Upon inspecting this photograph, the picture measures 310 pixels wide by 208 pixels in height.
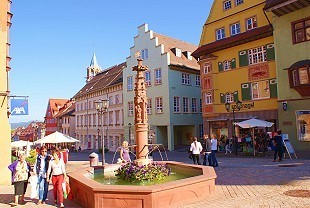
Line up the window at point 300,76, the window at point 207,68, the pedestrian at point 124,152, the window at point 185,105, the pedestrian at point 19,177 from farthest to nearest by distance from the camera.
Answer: the window at point 185,105, the window at point 207,68, the window at point 300,76, the pedestrian at point 124,152, the pedestrian at point 19,177

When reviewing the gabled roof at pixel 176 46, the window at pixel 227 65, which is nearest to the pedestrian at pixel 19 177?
the window at pixel 227 65

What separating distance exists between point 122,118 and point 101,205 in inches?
1432

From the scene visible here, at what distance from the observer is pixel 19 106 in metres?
15.3

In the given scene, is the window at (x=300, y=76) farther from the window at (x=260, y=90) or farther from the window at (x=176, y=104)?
Result: the window at (x=176, y=104)

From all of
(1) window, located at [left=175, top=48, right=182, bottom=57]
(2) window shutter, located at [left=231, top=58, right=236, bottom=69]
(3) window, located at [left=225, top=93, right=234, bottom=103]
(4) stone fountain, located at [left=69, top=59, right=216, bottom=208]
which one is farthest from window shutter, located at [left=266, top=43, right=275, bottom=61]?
(4) stone fountain, located at [left=69, top=59, right=216, bottom=208]

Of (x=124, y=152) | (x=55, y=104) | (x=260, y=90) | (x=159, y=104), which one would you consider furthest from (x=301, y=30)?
(x=55, y=104)

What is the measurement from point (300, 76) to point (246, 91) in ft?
19.1

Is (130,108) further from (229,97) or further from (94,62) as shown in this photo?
(94,62)

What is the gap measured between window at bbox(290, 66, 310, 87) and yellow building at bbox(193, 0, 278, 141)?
244cm

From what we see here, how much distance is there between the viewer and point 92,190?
813 centimetres

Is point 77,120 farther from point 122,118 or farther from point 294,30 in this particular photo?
point 294,30

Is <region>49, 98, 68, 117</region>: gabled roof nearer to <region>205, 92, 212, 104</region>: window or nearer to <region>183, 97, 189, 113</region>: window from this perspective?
<region>183, 97, 189, 113</region>: window

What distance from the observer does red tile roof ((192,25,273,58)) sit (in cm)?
2590

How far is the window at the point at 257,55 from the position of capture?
2648 cm
